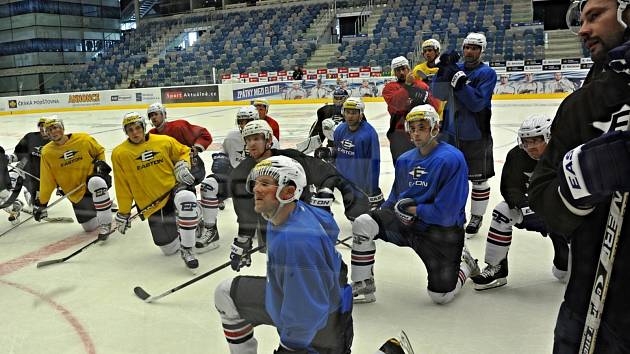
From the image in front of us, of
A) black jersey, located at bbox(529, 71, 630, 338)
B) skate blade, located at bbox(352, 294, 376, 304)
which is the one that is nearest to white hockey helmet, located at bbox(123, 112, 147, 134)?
skate blade, located at bbox(352, 294, 376, 304)

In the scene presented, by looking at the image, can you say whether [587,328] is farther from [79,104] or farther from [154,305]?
[79,104]

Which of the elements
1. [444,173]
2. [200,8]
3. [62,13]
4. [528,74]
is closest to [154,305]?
[444,173]

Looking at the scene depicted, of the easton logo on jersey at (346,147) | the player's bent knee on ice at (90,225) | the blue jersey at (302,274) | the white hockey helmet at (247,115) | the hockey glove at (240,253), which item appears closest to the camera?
the blue jersey at (302,274)

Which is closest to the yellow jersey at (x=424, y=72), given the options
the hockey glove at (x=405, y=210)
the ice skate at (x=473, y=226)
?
the ice skate at (x=473, y=226)

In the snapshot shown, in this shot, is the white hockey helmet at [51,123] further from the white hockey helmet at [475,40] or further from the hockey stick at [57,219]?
the white hockey helmet at [475,40]

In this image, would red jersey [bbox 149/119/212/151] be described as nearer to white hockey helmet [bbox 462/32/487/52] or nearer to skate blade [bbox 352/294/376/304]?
white hockey helmet [bbox 462/32/487/52]

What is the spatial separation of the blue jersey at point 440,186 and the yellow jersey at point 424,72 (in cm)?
103

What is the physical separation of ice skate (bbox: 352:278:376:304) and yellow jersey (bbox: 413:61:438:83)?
1461 millimetres

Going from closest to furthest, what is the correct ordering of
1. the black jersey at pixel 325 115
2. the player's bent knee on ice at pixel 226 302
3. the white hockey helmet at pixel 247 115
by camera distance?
the player's bent knee on ice at pixel 226 302, the white hockey helmet at pixel 247 115, the black jersey at pixel 325 115

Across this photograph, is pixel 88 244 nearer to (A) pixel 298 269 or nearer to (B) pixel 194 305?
(B) pixel 194 305

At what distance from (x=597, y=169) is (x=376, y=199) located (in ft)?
6.67

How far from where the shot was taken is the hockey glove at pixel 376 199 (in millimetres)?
2505

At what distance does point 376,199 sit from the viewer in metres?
2.64

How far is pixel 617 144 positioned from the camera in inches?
23.4
